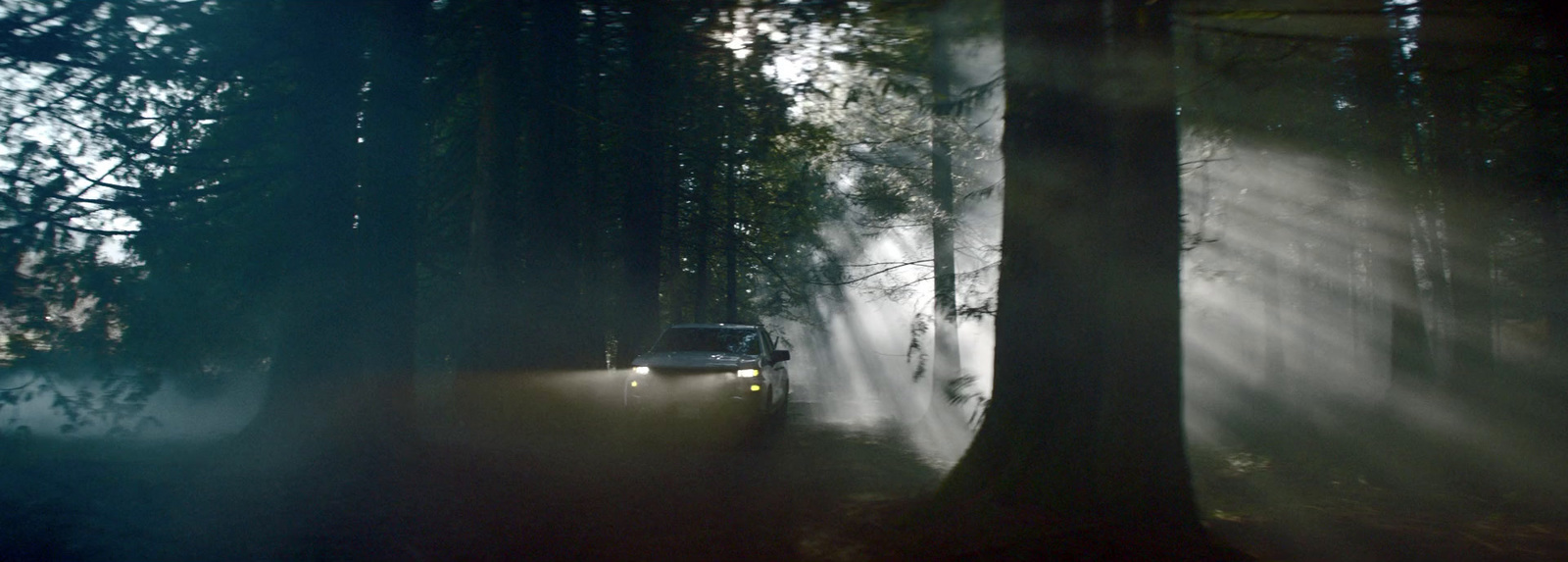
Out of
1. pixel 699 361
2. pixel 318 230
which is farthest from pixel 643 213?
pixel 318 230

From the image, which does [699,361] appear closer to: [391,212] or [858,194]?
[391,212]

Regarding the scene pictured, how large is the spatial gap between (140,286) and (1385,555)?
1331 cm

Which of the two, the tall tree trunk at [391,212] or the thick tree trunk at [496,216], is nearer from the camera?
the tall tree trunk at [391,212]

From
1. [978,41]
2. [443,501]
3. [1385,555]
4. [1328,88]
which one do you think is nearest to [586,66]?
[978,41]

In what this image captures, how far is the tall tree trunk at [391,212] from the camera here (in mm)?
13562

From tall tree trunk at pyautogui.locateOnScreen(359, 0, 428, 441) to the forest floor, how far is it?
843 mm

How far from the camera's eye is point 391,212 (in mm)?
14273

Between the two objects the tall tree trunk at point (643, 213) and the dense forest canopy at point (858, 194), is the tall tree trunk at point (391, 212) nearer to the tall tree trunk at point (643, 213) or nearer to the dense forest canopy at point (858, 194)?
the dense forest canopy at point (858, 194)

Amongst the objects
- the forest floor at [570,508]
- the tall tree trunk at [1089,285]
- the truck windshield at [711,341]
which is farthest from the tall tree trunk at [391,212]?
the tall tree trunk at [1089,285]

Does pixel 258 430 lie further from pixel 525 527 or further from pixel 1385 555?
pixel 1385 555

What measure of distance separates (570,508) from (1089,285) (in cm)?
494

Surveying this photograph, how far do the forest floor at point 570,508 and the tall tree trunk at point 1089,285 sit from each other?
838 millimetres

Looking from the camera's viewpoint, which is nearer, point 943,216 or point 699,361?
point 699,361

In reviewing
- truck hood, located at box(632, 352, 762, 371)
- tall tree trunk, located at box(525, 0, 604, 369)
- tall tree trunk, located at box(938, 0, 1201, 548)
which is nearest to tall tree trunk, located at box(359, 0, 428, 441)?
tall tree trunk, located at box(525, 0, 604, 369)
